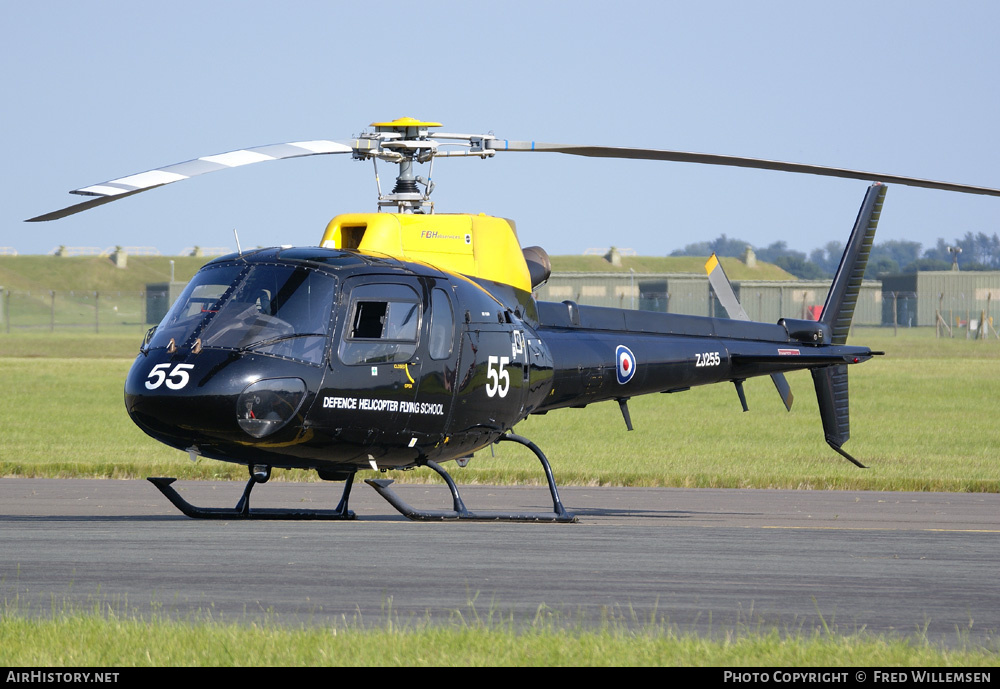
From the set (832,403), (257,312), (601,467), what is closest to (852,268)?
(832,403)

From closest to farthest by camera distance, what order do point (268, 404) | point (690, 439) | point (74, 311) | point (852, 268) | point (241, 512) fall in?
point (268, 404) < point (241, 512) < point (852, 268) < point (690, 439) < point (74, 311)

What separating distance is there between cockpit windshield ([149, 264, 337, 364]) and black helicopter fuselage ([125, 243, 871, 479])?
0.04 feet

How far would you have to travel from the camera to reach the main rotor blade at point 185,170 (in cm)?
1086

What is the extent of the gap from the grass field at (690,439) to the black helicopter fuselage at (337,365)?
102cm

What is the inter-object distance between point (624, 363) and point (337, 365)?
4.97 metres

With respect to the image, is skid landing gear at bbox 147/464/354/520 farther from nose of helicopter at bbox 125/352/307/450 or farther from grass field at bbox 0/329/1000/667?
grass field at bbox 0/329/1000/667

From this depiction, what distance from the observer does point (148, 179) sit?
1127cm

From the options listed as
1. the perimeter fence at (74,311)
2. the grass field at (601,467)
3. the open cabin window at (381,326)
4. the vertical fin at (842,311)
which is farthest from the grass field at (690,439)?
the perimeter fence at (74,311)

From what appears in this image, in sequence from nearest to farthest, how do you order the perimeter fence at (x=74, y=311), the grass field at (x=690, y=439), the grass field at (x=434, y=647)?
the grass field at (x=434, y=647) < the grass field at (x=690, y=439) < the perimeter fence at (x=74, y=311)

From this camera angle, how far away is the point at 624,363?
51.8ft

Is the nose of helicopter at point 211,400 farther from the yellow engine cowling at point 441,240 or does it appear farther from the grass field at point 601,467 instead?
the grass field at point 601,467

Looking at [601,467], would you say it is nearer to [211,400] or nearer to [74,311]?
[211,400]

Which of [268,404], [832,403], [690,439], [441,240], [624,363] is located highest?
[441,240]
